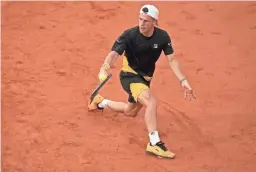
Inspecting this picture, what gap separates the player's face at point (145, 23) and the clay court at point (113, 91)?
164 centimetres

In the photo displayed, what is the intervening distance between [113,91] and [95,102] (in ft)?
2.58

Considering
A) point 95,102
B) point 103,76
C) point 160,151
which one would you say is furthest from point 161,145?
point 95,102

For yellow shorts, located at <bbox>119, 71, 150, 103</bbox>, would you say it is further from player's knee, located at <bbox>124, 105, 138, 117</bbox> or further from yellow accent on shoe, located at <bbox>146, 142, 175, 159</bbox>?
yellow accent on shoe, located at <bbox>146, 142, 175, 159</bbox>

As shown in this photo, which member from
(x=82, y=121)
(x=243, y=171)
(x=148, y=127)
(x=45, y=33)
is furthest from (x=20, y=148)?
(x=45, y=33)

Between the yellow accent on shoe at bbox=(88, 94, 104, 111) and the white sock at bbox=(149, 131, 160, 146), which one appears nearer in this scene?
the white sock at bbox=(149, 131, 160, 146)

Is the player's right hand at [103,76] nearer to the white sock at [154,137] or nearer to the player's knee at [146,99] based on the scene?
the player's knee at [146,99]

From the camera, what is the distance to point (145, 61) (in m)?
8.43

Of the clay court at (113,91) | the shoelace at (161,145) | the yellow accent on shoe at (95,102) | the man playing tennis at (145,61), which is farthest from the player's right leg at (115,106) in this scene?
the shoelace at (161,145)

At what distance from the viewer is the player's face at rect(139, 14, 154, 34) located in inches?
315

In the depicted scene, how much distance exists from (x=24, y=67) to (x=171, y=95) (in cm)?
261

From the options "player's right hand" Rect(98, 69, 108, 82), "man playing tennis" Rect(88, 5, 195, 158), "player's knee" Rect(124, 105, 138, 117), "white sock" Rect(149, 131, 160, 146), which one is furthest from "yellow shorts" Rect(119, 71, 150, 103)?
"player's right hand" Rect(98, 69, 108, 82)

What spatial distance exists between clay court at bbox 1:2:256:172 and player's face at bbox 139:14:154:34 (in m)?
1.64

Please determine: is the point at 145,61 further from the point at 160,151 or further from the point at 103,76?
the point at 160,151

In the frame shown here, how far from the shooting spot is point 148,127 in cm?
829
